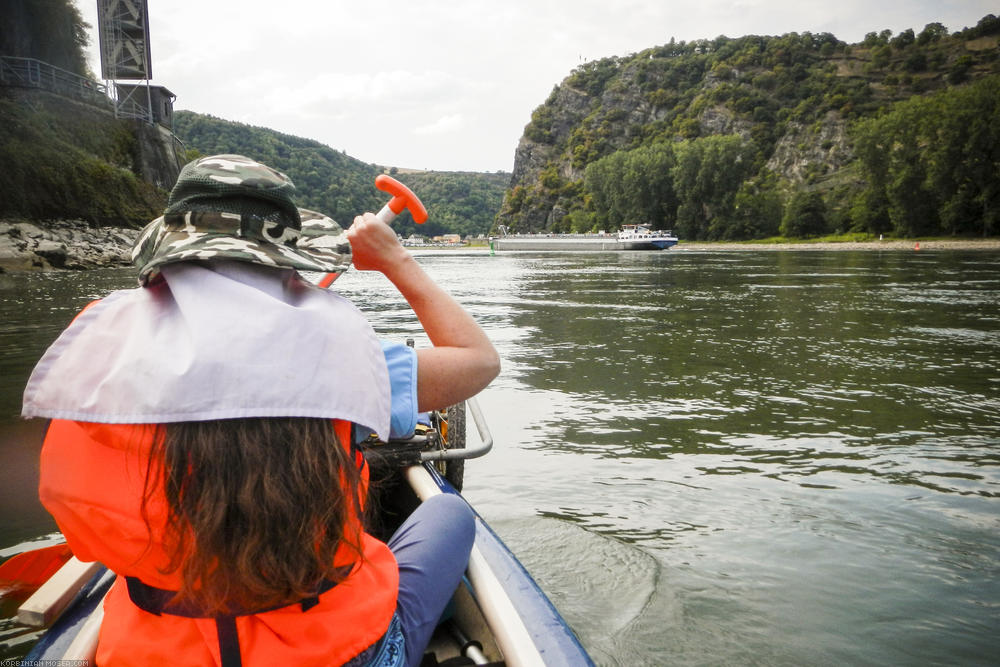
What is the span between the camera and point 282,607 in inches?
47.1

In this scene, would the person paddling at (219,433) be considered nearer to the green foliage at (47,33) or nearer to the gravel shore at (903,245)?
the green foliage at (47,33)

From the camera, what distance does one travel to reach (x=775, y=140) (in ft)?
350

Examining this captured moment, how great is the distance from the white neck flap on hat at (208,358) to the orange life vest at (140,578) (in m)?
0.07

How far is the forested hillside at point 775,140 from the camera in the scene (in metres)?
55.9

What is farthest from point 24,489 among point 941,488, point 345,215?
→ point 345,215

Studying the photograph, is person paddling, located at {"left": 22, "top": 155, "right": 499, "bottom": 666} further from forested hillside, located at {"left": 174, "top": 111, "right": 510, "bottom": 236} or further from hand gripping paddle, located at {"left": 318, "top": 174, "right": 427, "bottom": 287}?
forested hillside, located at {"left": 174, "top": 111, "right": 510, "bottom": 236}

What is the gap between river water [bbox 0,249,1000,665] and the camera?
3264 mm

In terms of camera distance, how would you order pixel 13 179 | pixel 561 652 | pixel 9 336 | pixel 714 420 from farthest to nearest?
pixel 13 179
pixel 9 336
pixel 714 420
pixel 561 652

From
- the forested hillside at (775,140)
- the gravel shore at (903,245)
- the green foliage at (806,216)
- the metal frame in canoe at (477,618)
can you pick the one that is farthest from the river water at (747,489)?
the green foliage at (806,216)

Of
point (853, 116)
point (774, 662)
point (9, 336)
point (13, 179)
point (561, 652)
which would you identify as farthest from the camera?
point (853, 116)

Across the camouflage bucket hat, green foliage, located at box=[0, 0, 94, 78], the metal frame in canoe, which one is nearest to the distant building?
green foliage, located at box=[0, 0, 94, 78]

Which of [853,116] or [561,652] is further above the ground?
[853,116]

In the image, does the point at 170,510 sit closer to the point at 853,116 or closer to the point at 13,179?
the point at 13,179

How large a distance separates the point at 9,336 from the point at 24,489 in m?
7.82
